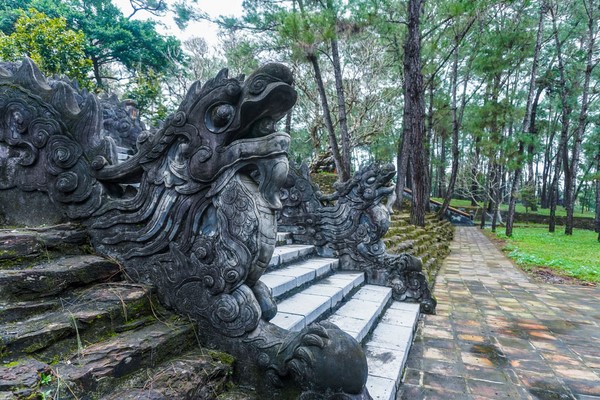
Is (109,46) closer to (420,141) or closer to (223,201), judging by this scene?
(420,141)

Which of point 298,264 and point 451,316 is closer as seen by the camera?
point 298,264

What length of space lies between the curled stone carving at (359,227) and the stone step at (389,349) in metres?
0.35

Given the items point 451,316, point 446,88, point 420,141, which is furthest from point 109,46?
point 451,316

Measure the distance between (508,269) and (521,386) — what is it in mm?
5835

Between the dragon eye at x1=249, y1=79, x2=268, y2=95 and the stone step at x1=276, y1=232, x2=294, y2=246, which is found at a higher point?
the dragon eye at x1=249, y1=79, x2=268, y2=95

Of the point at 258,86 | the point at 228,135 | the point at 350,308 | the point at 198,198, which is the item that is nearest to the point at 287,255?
the point at 350,308

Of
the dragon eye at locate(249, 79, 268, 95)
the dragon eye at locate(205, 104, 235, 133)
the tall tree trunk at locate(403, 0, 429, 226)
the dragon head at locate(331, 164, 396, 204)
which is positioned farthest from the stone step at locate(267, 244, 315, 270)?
the tall tree trunk at locate(403, 0, 429, 226)

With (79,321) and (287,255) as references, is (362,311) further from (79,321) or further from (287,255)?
(79,321)

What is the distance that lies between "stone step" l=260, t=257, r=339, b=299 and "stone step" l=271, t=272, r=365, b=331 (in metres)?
0.07

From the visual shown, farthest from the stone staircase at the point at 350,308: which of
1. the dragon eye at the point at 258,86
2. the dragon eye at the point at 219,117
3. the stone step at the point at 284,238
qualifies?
the dragon eye at the point at 258,86

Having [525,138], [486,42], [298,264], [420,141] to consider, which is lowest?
[298,264]

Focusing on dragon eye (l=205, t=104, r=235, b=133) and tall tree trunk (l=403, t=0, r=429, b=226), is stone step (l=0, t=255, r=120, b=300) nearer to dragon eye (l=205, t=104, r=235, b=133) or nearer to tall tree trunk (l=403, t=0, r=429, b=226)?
dragon eye (l=205, t=104, r=235, b=133)

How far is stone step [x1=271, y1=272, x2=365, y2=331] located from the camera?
7.30 feet

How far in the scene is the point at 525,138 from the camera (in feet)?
42.7
